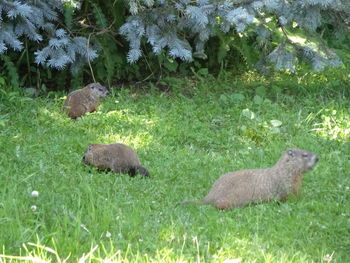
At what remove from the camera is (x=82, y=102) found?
780cm

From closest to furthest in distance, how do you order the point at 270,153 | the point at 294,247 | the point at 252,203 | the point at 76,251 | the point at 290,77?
the point at 76,251 < the point at 294,247 < the point at 252,203 < the point at 270,153 < the point at 290,77

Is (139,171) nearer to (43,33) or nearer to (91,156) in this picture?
(91,156)

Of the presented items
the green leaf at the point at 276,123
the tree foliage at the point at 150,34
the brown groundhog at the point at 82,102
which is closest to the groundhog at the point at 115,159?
the brown groundhog at the point at 82,102

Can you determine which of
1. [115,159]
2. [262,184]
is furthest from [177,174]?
[262,184]

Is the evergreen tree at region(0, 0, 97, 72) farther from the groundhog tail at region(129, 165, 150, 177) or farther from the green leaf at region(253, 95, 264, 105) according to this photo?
the groundhog tail at region(129, 165, 150, 177)

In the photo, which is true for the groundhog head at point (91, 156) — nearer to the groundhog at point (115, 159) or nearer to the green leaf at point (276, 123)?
the groundhog at point (115, 159)

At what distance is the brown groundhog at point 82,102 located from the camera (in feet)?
25.5

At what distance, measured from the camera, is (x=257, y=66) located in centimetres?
840

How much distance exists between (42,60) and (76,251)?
171 inches

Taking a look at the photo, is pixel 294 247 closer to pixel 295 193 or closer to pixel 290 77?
pixel 295 193

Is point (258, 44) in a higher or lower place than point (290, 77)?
higher

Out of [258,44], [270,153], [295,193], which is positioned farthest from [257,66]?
[295,193]

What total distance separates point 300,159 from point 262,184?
1.43 ft

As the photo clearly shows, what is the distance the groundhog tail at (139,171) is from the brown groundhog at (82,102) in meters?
2.00
